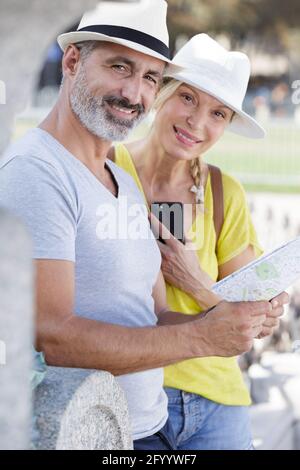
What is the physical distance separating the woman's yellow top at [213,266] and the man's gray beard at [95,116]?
0.52 meters

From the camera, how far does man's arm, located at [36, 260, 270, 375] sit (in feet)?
6.27

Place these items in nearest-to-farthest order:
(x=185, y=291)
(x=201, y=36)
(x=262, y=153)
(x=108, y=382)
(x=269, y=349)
A: 1. (x=108, y=382)
2. (x=185, y=291)
3. (x=201, y=36)
4. (x=269, y=349)
5. (x=262, y=153)

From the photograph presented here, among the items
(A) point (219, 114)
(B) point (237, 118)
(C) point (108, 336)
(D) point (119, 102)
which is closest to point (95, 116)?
(D) point (119, 102)

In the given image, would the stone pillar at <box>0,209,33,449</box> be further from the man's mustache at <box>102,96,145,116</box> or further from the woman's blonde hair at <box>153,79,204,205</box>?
the woman's blonde hair at <box>153,79,204,205</box>

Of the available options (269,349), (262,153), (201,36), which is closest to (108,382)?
(201,36)

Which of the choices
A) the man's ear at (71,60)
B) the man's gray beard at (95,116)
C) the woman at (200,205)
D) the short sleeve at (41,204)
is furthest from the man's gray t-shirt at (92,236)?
the woman at (200,205)

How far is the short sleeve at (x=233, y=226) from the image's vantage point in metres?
2.87

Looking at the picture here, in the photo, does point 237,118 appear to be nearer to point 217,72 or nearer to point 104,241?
point 217,72

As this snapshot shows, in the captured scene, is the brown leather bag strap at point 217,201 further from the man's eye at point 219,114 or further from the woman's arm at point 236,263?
the man's eye at point 219,114

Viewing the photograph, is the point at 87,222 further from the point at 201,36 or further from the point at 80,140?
the point at 201,36

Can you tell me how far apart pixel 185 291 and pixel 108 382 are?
0.92 metres

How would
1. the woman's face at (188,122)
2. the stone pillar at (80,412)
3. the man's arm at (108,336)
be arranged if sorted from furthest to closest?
the woman's face at (188,122) → the man's arm at (108,336) → the stone pillar at (80,412)

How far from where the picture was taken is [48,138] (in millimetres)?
2145

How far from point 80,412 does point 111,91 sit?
87cm
